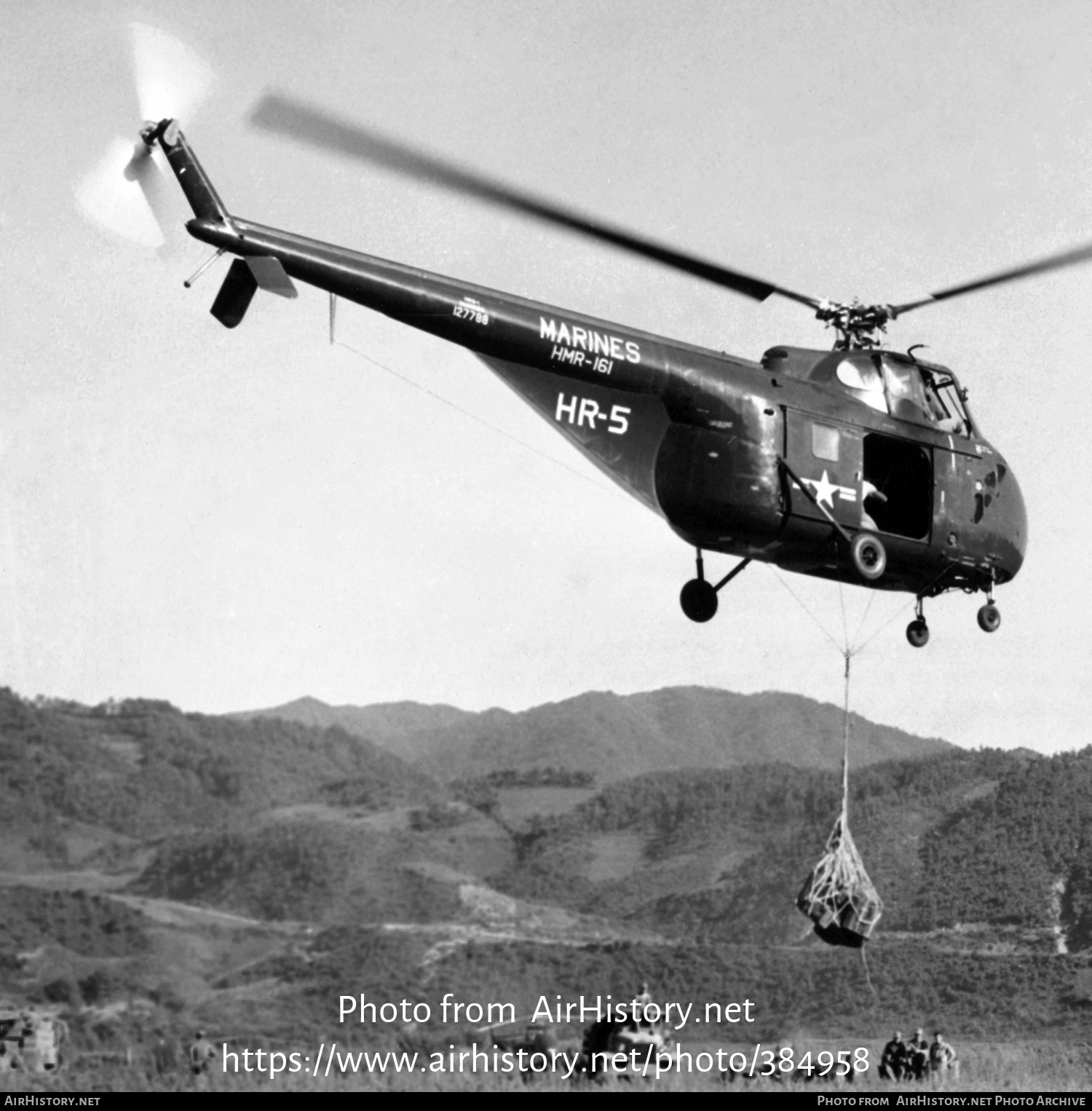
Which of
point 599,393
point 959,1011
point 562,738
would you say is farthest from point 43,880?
point 562,738

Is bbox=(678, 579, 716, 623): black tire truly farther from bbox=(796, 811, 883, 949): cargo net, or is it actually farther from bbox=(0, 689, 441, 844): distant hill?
bbox=(0, 689, 441, 844): distant hill

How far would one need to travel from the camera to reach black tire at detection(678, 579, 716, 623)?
19547 millimetres

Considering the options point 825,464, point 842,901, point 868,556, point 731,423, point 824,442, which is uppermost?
point 824,442

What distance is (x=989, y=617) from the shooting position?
69.1ft

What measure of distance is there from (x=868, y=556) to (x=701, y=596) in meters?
1.99

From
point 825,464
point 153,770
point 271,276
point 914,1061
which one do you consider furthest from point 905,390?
point 153,770

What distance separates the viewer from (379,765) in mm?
42188

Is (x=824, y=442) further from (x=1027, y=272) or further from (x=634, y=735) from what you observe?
(x=634, y=735)

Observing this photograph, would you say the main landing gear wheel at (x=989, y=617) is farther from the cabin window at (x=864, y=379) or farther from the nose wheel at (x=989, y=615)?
the cabin window at (x=864, y=379)

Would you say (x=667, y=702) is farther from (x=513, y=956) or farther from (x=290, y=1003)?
(x=290, y=1003)

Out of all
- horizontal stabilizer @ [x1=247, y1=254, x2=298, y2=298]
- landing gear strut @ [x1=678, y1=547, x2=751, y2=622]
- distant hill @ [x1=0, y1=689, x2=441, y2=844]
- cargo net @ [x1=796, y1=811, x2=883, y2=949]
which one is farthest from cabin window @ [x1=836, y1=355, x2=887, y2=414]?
distant hill @ [x1=0, y1=689, x2=441, y2=844]

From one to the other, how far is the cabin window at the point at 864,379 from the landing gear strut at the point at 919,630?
8.37ft

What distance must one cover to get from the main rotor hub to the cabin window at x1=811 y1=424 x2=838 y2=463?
205 centimetres

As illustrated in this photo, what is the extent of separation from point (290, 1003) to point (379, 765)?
14.9 m
